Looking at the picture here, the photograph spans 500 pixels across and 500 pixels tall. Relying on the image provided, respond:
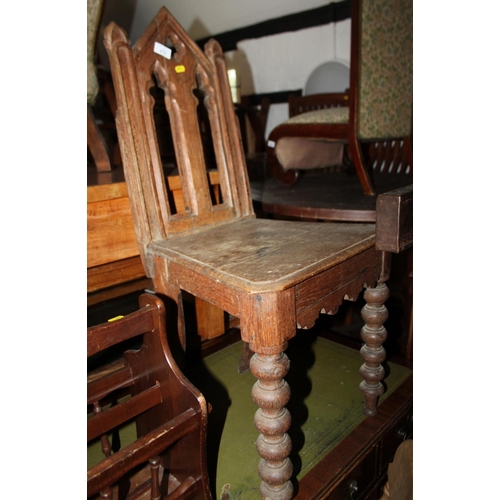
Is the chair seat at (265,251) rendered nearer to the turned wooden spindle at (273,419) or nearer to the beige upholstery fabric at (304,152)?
the turned wooden spindle at (273,419)

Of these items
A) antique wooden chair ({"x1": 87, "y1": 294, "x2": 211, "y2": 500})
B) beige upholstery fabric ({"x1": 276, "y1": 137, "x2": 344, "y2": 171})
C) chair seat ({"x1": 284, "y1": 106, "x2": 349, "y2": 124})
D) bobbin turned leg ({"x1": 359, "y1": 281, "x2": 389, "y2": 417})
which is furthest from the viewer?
beige upholstery fabric ({"x1": 276, "y1": 137, "x2": 344, "y2": 171})

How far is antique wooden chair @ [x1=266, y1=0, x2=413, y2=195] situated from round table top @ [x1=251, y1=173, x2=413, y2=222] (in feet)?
0.47

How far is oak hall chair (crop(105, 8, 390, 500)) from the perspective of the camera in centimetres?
77

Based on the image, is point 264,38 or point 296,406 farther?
point 264,38

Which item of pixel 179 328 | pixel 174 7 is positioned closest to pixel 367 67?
pixel 179 328

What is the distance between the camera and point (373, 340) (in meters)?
1.06

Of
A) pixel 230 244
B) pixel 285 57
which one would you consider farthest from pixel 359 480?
pixel 285 57

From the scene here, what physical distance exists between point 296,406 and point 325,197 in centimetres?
82

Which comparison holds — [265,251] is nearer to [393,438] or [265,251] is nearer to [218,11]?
[393,438]

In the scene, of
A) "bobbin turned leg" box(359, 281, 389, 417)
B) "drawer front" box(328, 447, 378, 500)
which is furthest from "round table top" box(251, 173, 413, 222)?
"drawer front" box(328, 447, 378, 500)

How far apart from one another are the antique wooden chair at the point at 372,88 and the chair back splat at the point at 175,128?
458mm

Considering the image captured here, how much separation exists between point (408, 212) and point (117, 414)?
2.22 feet

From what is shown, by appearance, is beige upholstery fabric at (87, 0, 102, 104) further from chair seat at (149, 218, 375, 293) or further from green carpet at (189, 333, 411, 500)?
green carpet at (189, 333, 411, 500)
